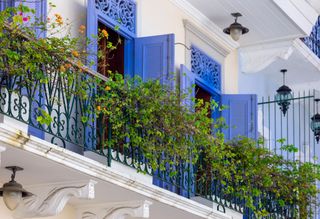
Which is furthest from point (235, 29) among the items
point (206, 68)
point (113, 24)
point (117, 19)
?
point (113, 24)

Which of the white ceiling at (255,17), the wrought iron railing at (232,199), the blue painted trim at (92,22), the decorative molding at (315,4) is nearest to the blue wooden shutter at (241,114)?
the white ceiling at (255,17)

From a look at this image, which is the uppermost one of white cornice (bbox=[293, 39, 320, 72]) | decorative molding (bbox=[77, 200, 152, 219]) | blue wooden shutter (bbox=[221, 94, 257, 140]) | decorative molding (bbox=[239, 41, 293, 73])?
white cornice (bbox=[293, 39, 320, 72])

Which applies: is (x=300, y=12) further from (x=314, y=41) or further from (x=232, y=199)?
(x=232, y=199)

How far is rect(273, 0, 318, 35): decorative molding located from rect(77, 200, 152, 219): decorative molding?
154 inches

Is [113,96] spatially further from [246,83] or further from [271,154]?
[246,83]

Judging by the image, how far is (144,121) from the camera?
33.4 ft

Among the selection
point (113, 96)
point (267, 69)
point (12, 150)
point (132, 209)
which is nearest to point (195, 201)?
point (132, 209)

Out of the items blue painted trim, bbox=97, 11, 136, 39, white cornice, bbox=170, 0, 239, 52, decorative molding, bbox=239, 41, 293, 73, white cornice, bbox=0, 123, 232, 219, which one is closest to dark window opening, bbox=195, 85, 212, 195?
white cornice, bbox=0, 123, 232, 219

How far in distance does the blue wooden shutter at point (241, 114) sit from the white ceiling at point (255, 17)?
3.01ft

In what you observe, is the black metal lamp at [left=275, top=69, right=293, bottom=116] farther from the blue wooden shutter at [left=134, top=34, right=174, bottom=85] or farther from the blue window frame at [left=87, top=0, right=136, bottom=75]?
the blue window frame at [left=87, top=0, right=136, bottom=75]

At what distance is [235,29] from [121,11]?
2.20 m

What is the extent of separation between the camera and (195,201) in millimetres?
11422

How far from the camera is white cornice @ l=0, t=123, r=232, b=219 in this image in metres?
8.46

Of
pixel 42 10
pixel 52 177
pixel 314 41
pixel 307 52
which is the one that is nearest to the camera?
pixel 52 177
